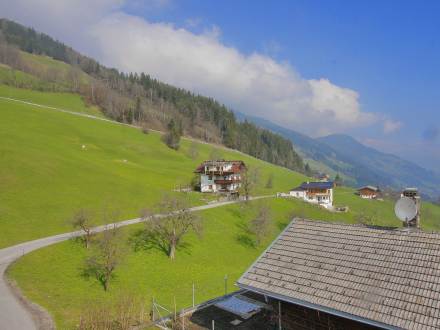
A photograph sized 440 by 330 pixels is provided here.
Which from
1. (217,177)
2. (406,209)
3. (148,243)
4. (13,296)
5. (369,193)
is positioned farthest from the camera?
(369,193)

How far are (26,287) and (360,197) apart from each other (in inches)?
5477

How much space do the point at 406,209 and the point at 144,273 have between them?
101 ft

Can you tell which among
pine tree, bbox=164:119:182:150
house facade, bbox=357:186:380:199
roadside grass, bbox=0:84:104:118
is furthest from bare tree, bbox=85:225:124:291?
house facade, bbox=357:186:380:199

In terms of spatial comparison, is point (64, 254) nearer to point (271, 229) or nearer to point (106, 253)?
point (106, 253)

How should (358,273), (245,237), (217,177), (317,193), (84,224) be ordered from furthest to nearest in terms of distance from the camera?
1. (317,193)
2. (217,177)
3. (245,237)
4. (84,224)
5. (358,273)

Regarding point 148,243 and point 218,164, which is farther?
point 218,164

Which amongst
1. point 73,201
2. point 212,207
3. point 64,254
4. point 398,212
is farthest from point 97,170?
point 398,212

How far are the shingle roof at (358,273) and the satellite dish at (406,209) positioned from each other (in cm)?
112

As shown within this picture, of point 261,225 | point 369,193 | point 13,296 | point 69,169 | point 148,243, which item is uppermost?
point 369,193

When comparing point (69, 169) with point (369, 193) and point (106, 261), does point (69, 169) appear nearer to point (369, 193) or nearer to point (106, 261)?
point (106, 261)

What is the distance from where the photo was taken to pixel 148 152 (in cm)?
11875

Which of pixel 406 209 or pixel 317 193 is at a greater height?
pixel 406 209

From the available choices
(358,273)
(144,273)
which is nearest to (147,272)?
(144,273)

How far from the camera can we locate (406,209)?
16375mm
